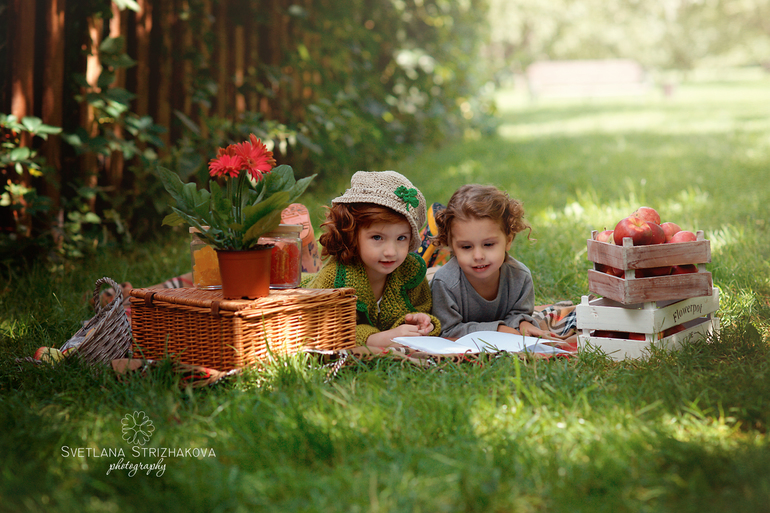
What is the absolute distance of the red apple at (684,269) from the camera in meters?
2.61

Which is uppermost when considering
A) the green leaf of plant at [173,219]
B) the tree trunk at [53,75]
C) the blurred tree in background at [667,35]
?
the blurred tree in background at [667,35]

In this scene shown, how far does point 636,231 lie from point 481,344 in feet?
2.49

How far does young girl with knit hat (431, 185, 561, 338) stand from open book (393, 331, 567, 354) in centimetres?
18

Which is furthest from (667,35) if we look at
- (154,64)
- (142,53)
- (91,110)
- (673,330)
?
(673,330)

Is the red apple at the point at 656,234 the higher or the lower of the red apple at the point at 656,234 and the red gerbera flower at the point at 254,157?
the lower

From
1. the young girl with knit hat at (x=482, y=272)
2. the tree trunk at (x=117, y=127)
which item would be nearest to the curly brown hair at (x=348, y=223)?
the young girl with knit hat at (x=482, y=272)

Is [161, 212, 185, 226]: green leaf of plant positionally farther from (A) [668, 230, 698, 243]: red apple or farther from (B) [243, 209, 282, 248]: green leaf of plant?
(A) [668, 230, 698, 243]: red apple

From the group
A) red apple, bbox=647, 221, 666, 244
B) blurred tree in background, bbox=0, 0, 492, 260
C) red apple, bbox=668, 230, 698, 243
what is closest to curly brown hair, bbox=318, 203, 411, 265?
blurred tree in background, bbox=0, 0, 492, 260

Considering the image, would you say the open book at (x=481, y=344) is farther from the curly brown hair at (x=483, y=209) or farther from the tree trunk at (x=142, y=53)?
the tree trunk at (x=142, y=53)

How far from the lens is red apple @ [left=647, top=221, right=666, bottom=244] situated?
2578mm

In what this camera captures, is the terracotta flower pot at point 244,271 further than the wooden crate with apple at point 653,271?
No

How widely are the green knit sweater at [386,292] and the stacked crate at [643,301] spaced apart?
0.73 metres

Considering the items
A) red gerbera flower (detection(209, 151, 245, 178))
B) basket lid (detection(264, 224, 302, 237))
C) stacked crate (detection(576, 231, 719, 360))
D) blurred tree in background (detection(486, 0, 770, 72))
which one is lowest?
stacked crate (detection(576, 231, 719, 360))

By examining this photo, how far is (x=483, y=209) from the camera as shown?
9.26 feet
